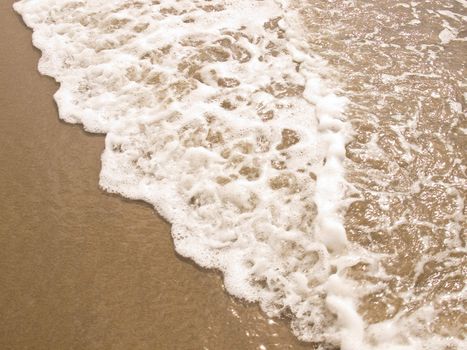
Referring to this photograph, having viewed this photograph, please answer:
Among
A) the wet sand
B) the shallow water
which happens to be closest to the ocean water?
the shallow water

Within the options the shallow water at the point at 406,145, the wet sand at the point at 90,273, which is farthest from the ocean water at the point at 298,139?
the wet sand at the point at 90,273

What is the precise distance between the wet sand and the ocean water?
11 centimetres

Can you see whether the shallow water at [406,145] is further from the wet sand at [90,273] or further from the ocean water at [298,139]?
the wet sand at [90,273]

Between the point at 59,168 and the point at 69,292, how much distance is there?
0.92 metres

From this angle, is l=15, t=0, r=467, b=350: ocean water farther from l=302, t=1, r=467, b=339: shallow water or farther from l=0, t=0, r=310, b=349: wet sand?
l=0, t=0, r=310, b=349: wet sand

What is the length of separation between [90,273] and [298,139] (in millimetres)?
1574

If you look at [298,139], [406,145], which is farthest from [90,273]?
[406,145]

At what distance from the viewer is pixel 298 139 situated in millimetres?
2900

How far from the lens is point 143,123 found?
A: 306 centimetres

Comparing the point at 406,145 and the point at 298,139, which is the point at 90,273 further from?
the point at 406,145

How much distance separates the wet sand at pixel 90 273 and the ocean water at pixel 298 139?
114 mm

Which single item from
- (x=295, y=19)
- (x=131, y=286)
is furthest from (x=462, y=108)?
(x=131, y=286)

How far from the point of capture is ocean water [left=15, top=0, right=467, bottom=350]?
2.16 m

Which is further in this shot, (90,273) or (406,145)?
(406,145)
